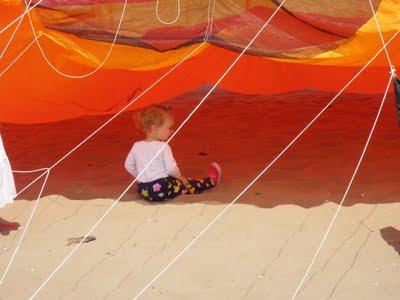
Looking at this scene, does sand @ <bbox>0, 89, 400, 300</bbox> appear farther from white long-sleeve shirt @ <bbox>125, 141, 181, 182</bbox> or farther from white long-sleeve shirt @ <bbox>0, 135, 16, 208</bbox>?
white long-sleeve shirt @ <bbox>0, 135, 16, 208</bbox>

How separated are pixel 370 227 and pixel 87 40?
189 cm

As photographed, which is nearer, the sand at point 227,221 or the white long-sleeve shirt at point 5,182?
the sand at point 227,221

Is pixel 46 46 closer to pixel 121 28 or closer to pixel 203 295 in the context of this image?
pixel 121 28

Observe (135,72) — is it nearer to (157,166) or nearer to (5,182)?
(157,166)

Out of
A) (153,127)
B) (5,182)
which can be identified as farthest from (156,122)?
(5,182)

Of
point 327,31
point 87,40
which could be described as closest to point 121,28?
point 87,40

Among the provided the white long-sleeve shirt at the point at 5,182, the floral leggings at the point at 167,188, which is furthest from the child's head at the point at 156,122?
the white long-sleeve shirt at the point at 5,182

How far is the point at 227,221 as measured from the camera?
4273 millimetres

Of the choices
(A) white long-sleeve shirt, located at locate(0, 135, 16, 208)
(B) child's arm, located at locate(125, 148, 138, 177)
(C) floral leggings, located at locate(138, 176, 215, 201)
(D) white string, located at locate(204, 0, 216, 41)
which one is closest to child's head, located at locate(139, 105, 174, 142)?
(B) child's arm, located at locate(125, 148, 138, 177)

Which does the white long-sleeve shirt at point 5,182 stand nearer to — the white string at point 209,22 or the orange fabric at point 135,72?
the orange fabric at point 135,72

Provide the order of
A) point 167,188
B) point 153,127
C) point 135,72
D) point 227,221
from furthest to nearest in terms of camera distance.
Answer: point 135,72 → point 153,127 → point 167,188 → point 227,221

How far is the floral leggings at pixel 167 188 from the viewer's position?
469 cm

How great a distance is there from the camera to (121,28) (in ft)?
14.3

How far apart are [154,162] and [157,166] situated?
1.3 inches
